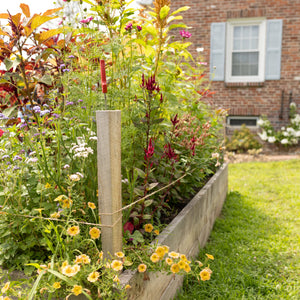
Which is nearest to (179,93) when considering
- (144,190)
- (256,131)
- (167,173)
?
(167,173)

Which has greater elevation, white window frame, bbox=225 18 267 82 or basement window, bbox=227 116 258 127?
white window frame, bbox=225 18 267 82

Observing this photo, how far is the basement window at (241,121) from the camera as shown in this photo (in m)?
7.86

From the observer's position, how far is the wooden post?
1287 mm

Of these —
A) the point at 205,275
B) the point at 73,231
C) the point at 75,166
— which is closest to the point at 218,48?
the point at 75,166

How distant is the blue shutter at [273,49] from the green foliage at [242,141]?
4.36 ft

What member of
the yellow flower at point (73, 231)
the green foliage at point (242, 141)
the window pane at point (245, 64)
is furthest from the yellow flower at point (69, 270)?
the window pane at point (245, 64)

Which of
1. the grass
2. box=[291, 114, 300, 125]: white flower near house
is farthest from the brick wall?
the grass

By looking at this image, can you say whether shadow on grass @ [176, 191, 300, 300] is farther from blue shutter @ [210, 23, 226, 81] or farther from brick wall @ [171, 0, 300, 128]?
blue shutter @ [210, 23, 226, 81]

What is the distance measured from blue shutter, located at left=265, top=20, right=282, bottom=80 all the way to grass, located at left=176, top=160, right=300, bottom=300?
3.57 m

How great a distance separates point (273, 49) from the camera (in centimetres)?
743

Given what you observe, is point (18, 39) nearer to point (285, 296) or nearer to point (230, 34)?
point (285, 296)

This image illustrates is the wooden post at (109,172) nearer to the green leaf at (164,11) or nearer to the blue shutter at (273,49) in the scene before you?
the green leaf at (164,11)

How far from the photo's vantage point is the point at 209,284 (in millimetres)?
2104

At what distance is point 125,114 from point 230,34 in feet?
22.1
